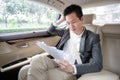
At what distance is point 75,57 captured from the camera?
1652 millimetres

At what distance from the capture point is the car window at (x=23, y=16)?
6.52 ft

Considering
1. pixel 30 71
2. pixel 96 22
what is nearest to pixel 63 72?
pixel 30 71

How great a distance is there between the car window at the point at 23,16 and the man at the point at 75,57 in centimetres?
59

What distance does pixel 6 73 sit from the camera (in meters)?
1.90

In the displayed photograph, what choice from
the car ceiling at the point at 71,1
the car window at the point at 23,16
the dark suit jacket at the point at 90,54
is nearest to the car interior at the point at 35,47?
the car ceiling at the point at 71,1

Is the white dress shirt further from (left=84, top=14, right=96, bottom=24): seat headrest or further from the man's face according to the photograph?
(left=84, top=14, right=96, bottom=24): seat headrest

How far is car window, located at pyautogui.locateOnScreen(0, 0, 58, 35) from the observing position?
199cm

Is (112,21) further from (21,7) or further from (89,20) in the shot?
(21,7)

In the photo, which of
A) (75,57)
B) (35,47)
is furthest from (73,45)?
(35,47)

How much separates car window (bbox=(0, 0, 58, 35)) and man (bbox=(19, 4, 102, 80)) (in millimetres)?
592

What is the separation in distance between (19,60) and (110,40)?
1012mm

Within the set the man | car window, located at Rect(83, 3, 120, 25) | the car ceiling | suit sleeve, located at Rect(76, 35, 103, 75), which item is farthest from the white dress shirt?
the car ceiling

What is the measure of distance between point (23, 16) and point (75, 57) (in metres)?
0.88

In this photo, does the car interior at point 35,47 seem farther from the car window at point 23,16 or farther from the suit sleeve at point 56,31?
the suit sleeve at point 56,31
